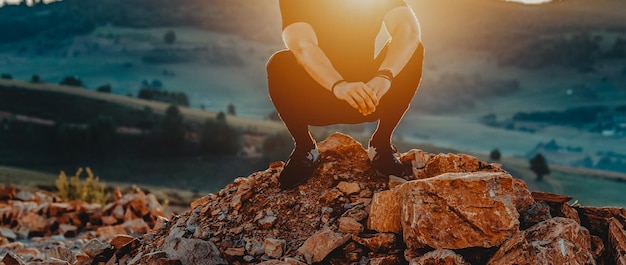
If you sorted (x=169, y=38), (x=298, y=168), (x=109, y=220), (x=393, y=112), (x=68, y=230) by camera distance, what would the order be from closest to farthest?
(x=393, y=112)
(x=298, y=168)
(x=68, y=230)
(x=109, y=220)
(x=169, y=38)

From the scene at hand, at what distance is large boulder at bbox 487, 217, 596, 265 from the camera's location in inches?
187

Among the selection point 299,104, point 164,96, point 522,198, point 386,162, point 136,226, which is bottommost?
point 136,226

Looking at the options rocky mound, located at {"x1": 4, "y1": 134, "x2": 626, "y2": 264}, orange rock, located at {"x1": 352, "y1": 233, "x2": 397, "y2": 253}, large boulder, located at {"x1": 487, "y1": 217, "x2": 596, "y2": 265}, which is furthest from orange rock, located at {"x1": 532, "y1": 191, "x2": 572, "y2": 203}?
orange rock, located at {"x1": 352, "y1": 233, "x2": 397, "y2": 253}

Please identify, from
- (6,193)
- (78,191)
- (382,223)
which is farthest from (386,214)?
(78,191)

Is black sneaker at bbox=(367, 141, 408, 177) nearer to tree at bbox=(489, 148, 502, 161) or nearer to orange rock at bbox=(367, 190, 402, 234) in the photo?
orange rock at bbox=(367, 190, 402, 234)

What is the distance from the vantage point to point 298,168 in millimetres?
6227

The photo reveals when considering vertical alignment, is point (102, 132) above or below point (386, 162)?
below

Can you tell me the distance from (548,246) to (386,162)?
189cm

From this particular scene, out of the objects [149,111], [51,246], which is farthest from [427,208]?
[149,111]

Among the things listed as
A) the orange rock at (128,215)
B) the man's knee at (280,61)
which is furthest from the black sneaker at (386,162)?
the orange rock at (128,215)

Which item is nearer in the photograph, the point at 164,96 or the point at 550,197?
the point at 550,197

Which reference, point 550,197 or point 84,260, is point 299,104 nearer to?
point 550,197

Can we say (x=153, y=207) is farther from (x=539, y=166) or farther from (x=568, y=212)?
(x=539, y=166)

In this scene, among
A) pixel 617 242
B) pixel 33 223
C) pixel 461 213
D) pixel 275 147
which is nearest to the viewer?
pixel 461 213
